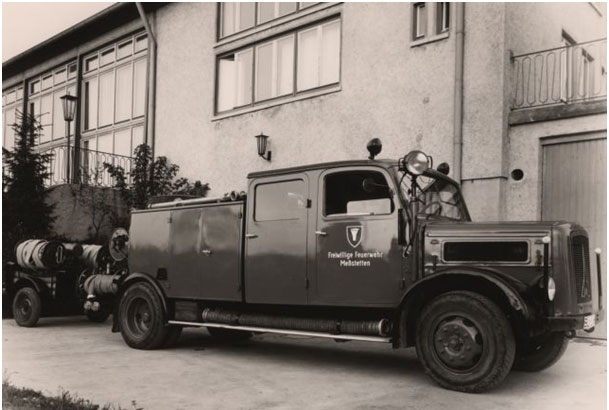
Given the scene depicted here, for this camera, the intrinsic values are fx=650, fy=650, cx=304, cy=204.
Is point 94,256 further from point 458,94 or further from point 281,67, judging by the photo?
point 458,94

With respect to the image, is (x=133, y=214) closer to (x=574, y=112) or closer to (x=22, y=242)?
(x=22, y=242)

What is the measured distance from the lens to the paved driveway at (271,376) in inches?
205

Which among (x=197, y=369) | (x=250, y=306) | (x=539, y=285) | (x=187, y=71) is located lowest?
(x=197, y=369)

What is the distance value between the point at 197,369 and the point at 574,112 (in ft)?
18.8

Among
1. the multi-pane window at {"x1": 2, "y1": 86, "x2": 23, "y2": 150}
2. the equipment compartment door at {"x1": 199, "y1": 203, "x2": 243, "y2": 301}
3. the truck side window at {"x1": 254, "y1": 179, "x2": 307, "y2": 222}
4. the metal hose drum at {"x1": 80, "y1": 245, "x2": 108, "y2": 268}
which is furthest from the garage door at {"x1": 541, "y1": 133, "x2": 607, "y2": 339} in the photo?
the multi-pane window at {"x1": 2, "y1": 86, "x2": 23, "y2": 150}

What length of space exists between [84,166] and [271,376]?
11524 millimetres

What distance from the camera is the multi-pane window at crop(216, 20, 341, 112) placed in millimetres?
11602

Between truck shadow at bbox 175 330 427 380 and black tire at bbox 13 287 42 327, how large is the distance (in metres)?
2.44

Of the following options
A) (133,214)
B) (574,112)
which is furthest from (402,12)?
(133,214)

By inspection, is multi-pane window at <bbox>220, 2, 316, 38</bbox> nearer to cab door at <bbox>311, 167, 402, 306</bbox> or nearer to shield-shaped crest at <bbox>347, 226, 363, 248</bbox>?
cab door at <bbox>311, 167, 402, 306</bbox>

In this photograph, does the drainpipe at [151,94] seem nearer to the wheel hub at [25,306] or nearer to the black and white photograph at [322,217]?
the black and white photograph at [322,217]

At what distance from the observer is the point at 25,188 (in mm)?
11484

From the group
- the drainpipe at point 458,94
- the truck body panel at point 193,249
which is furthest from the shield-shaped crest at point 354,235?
the drainpipe at point 458,94

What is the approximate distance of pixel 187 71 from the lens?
14.2 meters
